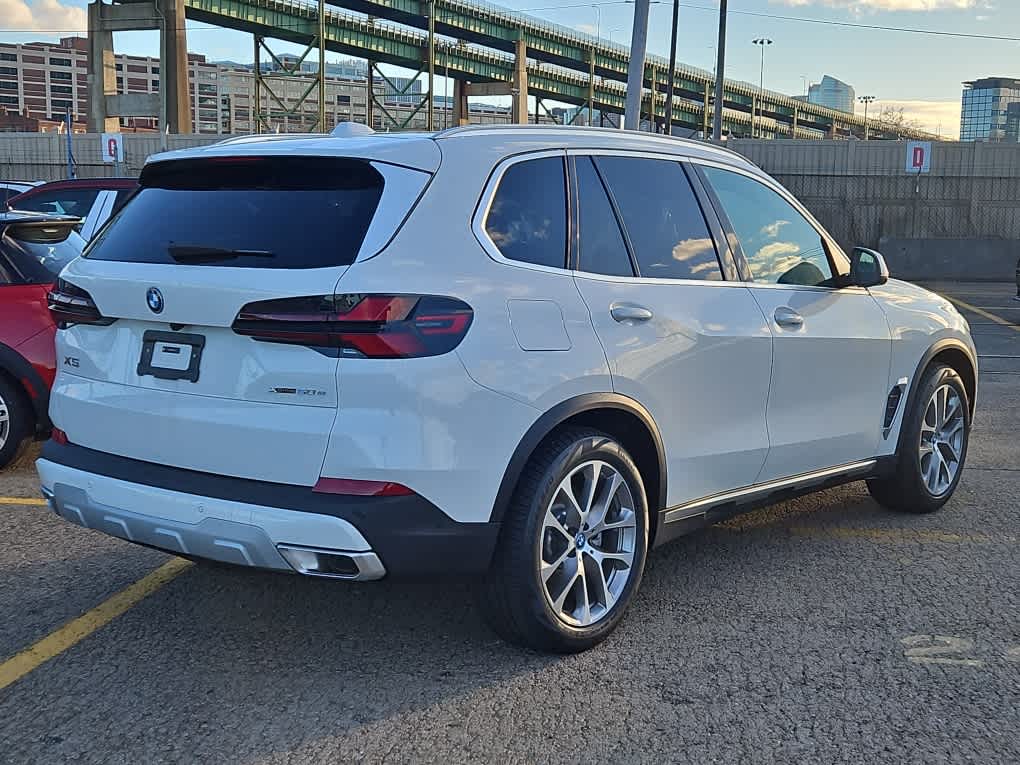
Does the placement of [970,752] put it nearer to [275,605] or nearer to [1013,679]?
[1013,679]

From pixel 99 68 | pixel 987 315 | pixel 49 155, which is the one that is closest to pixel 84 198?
pixel 987 315

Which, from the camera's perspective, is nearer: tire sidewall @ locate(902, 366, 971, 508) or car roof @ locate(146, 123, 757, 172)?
car roof @ locate(146, 123, 757, 172)

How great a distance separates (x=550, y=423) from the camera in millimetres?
3514

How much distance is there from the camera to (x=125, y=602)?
14.0 feet

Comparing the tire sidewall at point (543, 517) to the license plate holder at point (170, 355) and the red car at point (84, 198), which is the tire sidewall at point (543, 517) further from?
the red car at point (84, 198)

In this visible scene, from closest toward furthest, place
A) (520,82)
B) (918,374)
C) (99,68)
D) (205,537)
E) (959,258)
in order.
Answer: (205,537), (918,374), (959,258), (99,68), (520,82)

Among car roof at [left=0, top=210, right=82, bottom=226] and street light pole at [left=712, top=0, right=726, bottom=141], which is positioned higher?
street light pole at [left=712, top=0, right=726, bottom=141]

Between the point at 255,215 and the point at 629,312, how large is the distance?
1.32 meters

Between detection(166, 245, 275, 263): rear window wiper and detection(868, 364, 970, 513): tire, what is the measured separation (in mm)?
3479

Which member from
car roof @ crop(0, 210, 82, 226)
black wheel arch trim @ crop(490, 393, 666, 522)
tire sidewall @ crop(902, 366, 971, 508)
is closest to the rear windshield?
black wheel arch trim @ crop(490, 393, 666, 522)

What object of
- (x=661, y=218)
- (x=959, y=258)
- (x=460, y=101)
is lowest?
(x=959, y=258)

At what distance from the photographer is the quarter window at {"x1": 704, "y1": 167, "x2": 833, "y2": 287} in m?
4.63

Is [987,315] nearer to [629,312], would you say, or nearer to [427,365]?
[629,312]

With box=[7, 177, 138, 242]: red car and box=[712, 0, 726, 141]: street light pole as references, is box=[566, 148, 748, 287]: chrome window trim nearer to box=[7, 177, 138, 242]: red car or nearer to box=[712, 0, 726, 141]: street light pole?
box=[7, 177, 138, 242]: red car
